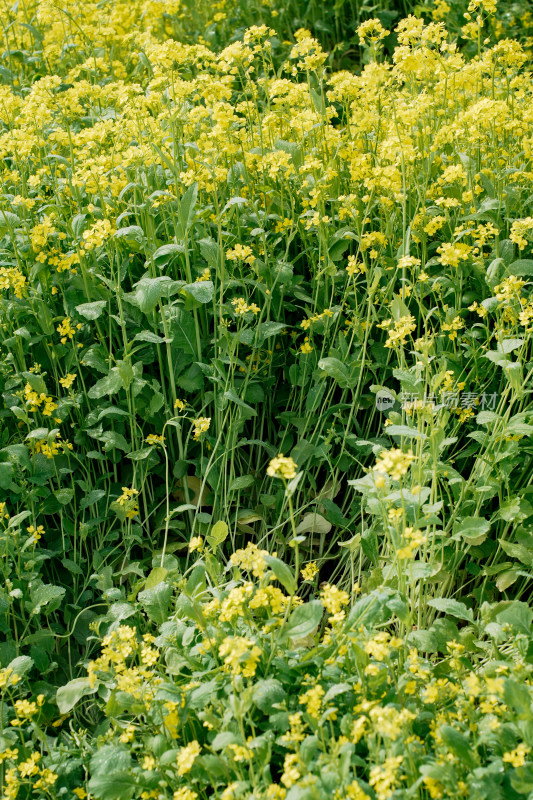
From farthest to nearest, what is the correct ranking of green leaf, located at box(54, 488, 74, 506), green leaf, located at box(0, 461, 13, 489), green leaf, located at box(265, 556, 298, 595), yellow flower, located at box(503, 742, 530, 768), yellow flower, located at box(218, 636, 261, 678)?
green leaf, located at box(54, 488, 74, 506), green leaf, located at box(0, 461, 13, 489), green leaf, located at box(265, 556, 298, 595), yellow flower, located at box(218, 636, 261, 678), yellow flower, located at box(503, 742, 530, 768)

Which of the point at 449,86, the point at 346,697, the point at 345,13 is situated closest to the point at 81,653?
the point at 346,697

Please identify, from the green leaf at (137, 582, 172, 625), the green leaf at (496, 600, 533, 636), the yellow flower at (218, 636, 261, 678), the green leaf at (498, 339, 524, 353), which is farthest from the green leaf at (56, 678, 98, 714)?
the green leaf at (498, 339, 524, 353)

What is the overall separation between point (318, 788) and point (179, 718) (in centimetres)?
35

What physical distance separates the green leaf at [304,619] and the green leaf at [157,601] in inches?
14.7

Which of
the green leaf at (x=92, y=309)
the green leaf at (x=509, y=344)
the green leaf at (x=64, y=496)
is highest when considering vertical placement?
the green leaf at (x=92, y=309)

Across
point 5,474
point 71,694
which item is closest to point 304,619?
point 71,694

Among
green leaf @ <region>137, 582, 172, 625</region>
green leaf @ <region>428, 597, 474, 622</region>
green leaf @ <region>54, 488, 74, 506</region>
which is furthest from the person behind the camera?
green leaf @ <region>54, 488, 74, 506</region>

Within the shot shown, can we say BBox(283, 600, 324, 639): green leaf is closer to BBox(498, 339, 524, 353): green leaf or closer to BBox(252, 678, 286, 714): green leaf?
BBox(252, 678, 286, 714): green leaf

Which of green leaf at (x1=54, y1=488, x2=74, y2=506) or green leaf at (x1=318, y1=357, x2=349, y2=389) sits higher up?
green leaf at (x1=318, y1=357, x2=349, y2=389)

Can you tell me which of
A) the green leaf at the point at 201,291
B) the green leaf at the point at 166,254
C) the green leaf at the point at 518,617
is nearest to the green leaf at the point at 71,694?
the green leaf at the point at 518,617

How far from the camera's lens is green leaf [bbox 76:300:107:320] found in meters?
2.26

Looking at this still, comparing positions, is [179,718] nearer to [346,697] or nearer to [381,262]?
[346,697]

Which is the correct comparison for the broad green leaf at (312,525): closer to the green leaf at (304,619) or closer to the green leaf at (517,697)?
the green leaf at (304,619)

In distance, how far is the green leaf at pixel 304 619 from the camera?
1564 millimetres
